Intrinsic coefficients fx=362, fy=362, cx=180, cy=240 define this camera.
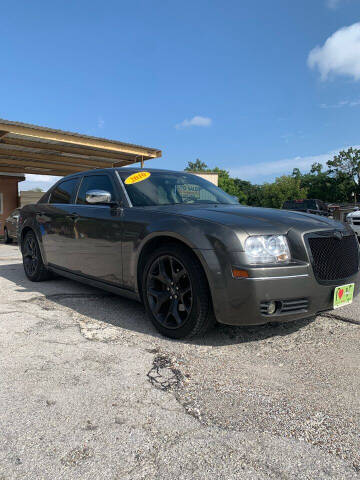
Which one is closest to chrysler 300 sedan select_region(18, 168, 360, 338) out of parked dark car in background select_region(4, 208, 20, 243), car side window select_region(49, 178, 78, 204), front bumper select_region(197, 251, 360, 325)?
front bumper select_region(197, 251, 360, 325)

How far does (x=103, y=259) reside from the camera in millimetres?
3588

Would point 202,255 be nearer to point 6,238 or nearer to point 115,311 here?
point 115,311

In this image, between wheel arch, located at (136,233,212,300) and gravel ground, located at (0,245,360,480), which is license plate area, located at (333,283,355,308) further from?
wheel arch, located at (136,233,212,300)

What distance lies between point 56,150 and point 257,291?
12.9 metres

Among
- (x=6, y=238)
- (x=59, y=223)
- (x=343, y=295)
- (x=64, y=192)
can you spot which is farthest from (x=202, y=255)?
(x=6, y=238)

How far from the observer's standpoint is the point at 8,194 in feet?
66.1

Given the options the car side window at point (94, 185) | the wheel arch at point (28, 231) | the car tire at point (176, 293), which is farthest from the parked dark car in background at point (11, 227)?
the car tire at point (176, 293)

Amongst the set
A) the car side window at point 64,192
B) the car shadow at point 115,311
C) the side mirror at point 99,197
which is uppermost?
the car side window at point 64,192

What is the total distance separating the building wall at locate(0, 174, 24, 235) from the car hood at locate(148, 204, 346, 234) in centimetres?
1930

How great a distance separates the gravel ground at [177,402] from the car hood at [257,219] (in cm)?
90

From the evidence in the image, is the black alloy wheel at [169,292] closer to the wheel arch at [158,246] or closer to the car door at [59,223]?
the wheel arch at [158,246]

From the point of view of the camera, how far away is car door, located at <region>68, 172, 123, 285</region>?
3.43m

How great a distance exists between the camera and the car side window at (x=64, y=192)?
4497 mm

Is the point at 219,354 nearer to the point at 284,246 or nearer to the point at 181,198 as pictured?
the point at 284,246
